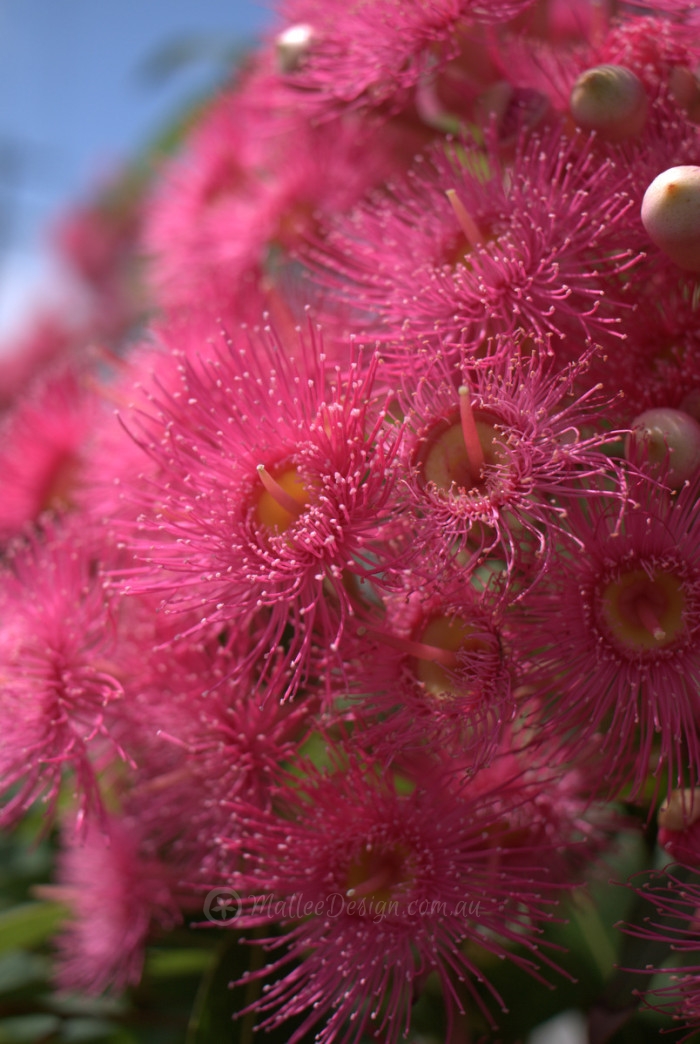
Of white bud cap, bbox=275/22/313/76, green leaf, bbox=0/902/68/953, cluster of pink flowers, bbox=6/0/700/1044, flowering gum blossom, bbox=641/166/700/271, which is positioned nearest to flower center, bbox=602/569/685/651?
cluster of pink flowers, bbox=6/0/700/1044

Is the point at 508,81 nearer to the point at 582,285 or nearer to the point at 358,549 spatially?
the point at 582,285

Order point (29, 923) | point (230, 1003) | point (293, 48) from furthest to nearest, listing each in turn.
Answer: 1. point (29, 923)
2. point (293, 48)
3. point (230, 1003)

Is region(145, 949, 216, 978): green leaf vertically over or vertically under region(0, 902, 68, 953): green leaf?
under

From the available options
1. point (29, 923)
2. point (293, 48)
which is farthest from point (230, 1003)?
point (293, 48)

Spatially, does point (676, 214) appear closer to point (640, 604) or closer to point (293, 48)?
point (640, 604)

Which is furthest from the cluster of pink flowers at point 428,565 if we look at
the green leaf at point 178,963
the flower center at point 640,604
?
the green leaf at point 178,963

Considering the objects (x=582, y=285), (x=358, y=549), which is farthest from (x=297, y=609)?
(x=582, y=285)

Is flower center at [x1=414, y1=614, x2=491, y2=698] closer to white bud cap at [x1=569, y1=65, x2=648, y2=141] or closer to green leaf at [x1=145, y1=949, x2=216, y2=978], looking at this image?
white bud cap at [x1=569, y1=65, x2=648, y2=141]
